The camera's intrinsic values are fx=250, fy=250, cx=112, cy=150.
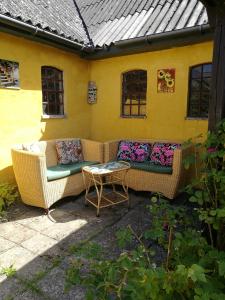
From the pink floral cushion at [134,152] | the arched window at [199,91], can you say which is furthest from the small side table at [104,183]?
the arched window at [199,91]

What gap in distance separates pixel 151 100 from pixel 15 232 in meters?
4.12

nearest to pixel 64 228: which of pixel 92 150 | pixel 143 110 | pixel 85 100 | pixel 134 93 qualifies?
pixel 92 150

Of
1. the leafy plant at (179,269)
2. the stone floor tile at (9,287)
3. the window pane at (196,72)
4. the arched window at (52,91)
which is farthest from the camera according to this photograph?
the arched window at (52,91)

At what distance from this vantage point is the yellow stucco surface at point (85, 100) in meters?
5.12

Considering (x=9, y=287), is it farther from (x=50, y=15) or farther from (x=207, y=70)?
(x=50, y=15)

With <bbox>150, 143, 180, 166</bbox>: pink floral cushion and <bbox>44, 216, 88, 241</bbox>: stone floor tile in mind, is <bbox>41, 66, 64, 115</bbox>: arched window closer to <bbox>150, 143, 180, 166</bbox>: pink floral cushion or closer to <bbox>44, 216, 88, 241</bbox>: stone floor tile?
<bbox>150, 143, 180, 166</bbox>: pink floral cushion

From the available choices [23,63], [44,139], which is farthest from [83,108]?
[23,63]

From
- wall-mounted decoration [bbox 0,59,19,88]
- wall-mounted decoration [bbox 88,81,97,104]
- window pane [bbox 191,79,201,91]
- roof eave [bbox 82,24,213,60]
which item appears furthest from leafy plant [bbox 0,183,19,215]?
window pane [bbox 191,79,201,91]

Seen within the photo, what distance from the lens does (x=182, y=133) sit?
18.9ft

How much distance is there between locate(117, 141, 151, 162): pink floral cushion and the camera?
573 cm

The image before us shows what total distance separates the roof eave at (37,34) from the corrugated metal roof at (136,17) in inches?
28.8

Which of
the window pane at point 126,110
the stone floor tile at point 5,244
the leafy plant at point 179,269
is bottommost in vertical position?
the stone floor tile at point 5,244

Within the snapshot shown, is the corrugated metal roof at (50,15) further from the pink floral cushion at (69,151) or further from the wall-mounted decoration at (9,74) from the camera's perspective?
the pink floral cushion at (69,151)

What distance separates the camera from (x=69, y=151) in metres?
5.75
